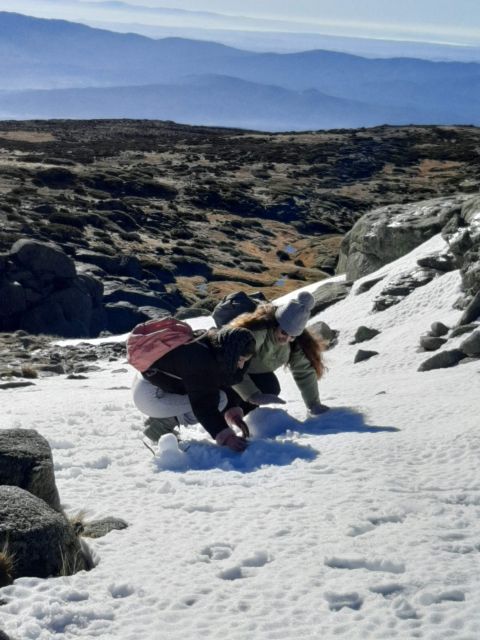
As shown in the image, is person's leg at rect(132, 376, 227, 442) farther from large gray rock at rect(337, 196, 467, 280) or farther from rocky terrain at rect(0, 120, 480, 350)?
rocky terrain at rect(0, 120, 480, 350)

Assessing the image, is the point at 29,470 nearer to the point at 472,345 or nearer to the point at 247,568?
the point at 247,568

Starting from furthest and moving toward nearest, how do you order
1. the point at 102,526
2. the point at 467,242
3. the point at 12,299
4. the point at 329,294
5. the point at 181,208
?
the point at 181,208 → the point at 12,299 → the point at 329,294 → the point at 467,242 → the point at 102,526

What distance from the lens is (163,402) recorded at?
31.1 ft

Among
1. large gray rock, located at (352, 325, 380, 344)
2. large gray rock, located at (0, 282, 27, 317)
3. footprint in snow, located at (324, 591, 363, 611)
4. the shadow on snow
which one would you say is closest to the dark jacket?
the shadow on snow

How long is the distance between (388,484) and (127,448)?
3.33 metres

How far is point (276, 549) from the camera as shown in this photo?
6.14 metres

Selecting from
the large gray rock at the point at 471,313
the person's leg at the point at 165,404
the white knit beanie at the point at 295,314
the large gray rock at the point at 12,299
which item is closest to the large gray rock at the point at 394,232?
the large gray rock at the point at 471,313

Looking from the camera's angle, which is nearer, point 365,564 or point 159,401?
point 365,564

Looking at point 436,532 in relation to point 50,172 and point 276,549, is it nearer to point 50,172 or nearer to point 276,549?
point 276,549

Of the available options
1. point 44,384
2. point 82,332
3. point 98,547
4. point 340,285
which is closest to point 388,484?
point 98,547

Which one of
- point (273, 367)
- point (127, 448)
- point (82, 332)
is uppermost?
point (273, 367)

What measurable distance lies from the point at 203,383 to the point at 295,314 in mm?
1349

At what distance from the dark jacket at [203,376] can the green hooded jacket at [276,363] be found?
0.87 m

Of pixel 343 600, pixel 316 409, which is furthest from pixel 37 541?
pixel 316 409
